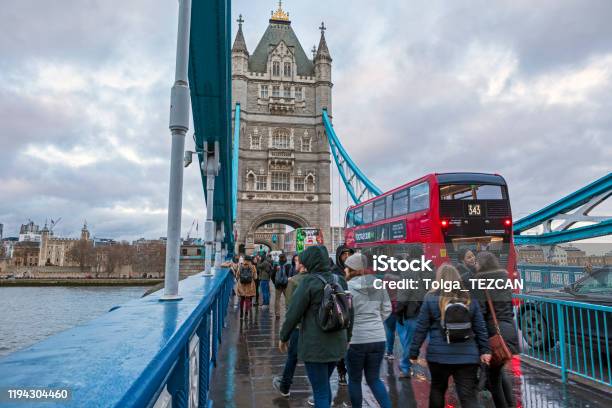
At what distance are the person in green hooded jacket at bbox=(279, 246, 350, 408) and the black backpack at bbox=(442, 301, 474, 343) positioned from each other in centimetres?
75

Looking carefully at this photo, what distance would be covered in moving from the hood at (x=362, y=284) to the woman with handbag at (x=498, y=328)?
0.83 meters

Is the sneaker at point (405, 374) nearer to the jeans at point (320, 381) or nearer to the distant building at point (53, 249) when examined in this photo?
the jeans at point (320, 381)

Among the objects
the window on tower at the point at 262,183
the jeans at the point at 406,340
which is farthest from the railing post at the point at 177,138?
the window on tower at the point at 262,183

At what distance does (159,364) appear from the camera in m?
1.37

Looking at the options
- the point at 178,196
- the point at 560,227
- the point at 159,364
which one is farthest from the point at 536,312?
the point at 560,227

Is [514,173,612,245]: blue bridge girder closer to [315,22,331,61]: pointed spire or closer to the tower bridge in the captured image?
the tower bridge

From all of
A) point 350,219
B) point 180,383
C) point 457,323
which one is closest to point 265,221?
point 350,219

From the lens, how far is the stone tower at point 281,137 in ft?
112

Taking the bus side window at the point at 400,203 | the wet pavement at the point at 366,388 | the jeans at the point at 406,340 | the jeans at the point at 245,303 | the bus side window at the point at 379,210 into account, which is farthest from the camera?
the bus side window at the point at 379,210

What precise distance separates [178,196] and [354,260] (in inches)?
66.6

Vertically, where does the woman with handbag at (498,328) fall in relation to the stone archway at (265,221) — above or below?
below

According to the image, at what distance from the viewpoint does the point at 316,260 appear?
2.99 m

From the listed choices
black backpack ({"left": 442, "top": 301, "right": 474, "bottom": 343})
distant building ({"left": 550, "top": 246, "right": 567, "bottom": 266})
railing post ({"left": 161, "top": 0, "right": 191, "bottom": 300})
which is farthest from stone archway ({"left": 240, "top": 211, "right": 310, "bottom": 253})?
black backpack ({"left": 442, "top": 301, "right": 474, "bottom": 343})

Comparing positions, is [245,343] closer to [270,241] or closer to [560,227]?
[560,227]
